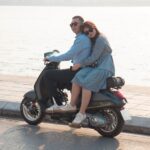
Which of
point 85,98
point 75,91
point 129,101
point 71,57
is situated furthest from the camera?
point 129,101

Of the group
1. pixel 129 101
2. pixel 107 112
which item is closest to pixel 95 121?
pixel 107 112

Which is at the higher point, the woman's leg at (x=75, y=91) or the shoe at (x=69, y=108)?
the woman's leg at (x=75, y=91)

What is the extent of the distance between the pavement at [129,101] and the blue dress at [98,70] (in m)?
0.93

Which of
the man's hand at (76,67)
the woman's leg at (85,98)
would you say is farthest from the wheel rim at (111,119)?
the man's hand at (76,67)

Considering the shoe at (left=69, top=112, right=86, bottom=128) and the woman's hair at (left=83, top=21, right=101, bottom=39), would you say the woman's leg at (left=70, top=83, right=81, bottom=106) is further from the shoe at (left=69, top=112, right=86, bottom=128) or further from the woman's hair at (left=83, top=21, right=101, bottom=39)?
the woman's hair at (left=83, top=21, right=101, bottom=39)

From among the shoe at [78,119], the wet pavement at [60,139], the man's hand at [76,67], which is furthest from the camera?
the man's hand at [76,67]

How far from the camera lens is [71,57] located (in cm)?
803

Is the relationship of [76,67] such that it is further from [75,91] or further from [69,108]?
[69,108]

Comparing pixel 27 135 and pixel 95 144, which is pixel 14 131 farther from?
pixel 95 144

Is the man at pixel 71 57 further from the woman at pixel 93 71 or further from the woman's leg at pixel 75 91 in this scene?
the woman's leg at pixel 75 91

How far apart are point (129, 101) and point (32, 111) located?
2.22m

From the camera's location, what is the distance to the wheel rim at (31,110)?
8.56 m

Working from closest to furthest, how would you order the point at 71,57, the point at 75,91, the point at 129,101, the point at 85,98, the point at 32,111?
the point at 85,98
the point at 75,91
the point at 71,57
the point at 32,111
the point at 129,101

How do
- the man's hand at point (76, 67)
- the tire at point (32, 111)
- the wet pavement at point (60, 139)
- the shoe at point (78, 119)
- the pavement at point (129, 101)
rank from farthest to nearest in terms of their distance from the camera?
1. the tire at point (32, 111)
2. the pavement at point (129, 101)
3. the man's hand at point (76, 67)
4. the shoe at point (78, 119)
5. the wet pavement at point (60, 139)
